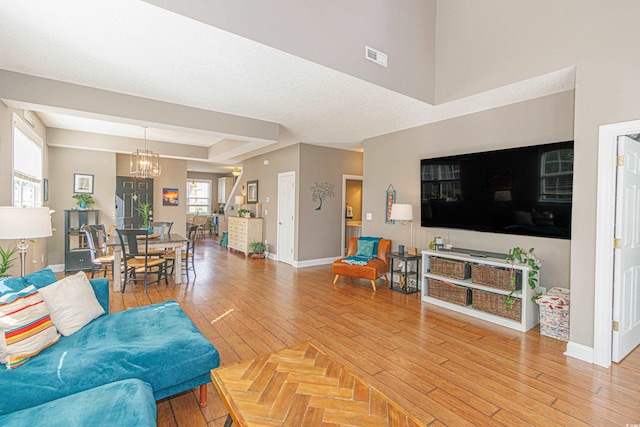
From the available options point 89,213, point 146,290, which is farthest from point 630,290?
point 89,213

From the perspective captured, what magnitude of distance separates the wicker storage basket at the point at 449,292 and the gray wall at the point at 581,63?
47.6 inches

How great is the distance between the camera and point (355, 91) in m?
3.65

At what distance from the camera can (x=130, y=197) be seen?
816 cm

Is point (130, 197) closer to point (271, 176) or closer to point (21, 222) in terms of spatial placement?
point (271, 176)

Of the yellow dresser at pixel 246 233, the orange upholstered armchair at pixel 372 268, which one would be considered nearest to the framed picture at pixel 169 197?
the yellow dresser at pixel 246 233

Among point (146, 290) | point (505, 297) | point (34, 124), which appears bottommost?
point (146, 290)

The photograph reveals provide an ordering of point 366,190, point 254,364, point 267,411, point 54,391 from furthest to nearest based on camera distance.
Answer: point 366,190
point 254,364
point 54,391
point 267,411

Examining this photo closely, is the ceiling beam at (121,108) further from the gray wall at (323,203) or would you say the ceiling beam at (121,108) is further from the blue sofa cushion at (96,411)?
the blue sofa cushion at (96,411)

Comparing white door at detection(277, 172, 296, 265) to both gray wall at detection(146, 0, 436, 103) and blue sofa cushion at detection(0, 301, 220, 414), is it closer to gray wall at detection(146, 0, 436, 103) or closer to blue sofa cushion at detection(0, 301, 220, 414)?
gray wall at detection(146, 0, 436, 103)

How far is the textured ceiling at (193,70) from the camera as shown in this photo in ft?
7.72

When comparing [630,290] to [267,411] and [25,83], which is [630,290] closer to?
[267,411]

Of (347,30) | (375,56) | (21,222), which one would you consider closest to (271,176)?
(375,56)

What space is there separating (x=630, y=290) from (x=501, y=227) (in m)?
1.30

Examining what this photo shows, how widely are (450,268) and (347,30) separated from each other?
3.16 metres
